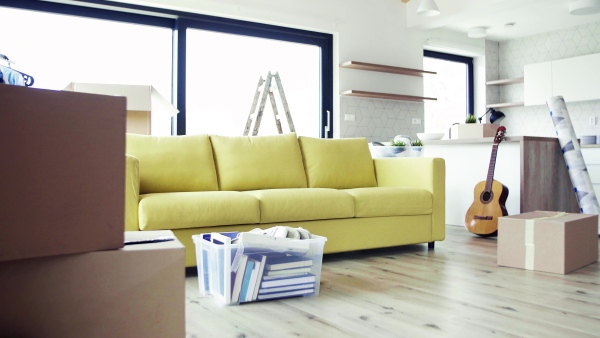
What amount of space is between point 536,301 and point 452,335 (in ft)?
2.24

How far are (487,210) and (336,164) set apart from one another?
1356mm

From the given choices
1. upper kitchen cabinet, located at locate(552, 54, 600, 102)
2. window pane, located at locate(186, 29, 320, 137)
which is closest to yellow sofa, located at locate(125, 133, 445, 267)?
window pane, located at locate(186, 29, 320, 137)

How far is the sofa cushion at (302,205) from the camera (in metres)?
3.09

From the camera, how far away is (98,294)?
117 centimetres

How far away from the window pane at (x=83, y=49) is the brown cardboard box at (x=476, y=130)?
2.78m

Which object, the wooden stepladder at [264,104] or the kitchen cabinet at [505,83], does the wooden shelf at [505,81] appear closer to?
the kitchen cabinet at [505,83]

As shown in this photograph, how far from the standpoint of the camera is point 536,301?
2.32 meters

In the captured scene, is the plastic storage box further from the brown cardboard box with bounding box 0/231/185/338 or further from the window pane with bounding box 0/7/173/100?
the window pane with bounding box 0/7/173/100

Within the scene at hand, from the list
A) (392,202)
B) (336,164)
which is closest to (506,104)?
(336,164)

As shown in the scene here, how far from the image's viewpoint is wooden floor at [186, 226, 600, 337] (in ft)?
6.32

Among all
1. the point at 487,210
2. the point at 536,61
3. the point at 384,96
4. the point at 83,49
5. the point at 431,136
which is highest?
the point at 536,61

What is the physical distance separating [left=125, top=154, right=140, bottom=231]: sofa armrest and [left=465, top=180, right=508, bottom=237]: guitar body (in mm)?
2782

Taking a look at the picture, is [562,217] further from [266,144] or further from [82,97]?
[82,97]

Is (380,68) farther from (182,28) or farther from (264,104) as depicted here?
(182,28)
